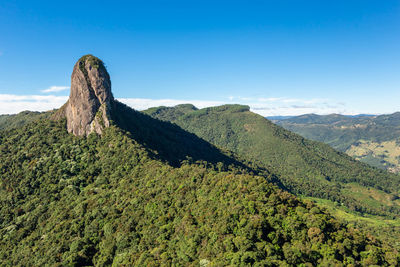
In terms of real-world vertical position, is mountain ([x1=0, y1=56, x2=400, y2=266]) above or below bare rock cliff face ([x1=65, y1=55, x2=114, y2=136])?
below

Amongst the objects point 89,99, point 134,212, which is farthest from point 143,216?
point 89,99

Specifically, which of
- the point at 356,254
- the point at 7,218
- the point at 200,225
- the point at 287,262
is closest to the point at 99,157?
the point at 7,218

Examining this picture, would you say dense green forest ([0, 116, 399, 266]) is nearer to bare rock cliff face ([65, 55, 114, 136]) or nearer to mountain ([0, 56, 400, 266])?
mountain ([0, 56, 400, 266])

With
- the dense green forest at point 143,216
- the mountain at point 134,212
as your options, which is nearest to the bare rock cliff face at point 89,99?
the mountain at point 134,212

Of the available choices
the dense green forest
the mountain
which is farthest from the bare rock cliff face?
the dense green forest

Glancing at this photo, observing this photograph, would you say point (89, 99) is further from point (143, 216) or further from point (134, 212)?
point (143, 216)

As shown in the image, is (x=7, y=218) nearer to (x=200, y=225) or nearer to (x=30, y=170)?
(x=30, y=170)
